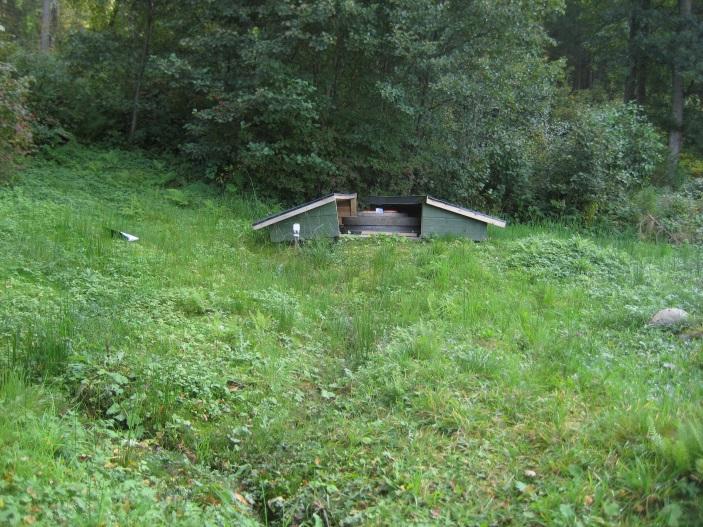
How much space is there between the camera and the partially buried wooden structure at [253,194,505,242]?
9.98 m

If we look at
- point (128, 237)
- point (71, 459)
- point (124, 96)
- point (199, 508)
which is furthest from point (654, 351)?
point (124, 96)

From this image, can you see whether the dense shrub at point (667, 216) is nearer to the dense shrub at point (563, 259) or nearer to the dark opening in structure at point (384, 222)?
the dense shrub at point (563, 259)

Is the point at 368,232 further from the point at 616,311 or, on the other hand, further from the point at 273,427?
the point at 273,427

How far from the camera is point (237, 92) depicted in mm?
12562

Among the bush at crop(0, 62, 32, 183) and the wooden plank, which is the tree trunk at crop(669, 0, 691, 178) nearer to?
the wooden plank

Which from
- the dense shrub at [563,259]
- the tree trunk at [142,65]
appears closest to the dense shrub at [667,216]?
the dense shrub at [563,259]

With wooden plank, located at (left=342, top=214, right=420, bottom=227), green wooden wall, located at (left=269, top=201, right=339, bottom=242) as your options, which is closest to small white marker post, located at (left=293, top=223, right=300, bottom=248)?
green wooden wall, located at (left=269, top=201, right=339, bottom=242)

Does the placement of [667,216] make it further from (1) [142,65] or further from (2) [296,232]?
(1) [142,65]

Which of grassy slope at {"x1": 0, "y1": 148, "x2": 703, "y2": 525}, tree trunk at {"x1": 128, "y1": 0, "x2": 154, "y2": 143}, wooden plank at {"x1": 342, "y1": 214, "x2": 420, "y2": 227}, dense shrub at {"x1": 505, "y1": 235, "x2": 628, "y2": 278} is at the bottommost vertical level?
grassy slope at {"x1": 0, "y1": 148, "x2": 703, "y2": 525}

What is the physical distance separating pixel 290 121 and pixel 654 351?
865 cm

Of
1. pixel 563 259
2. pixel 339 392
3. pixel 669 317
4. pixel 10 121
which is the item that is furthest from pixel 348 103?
pixel 339 392

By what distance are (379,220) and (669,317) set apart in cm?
569

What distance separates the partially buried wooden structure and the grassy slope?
5.34ft

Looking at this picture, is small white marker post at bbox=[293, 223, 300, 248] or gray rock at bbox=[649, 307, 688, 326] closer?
gray rock at bbox=[649, 307, 688, 326]
